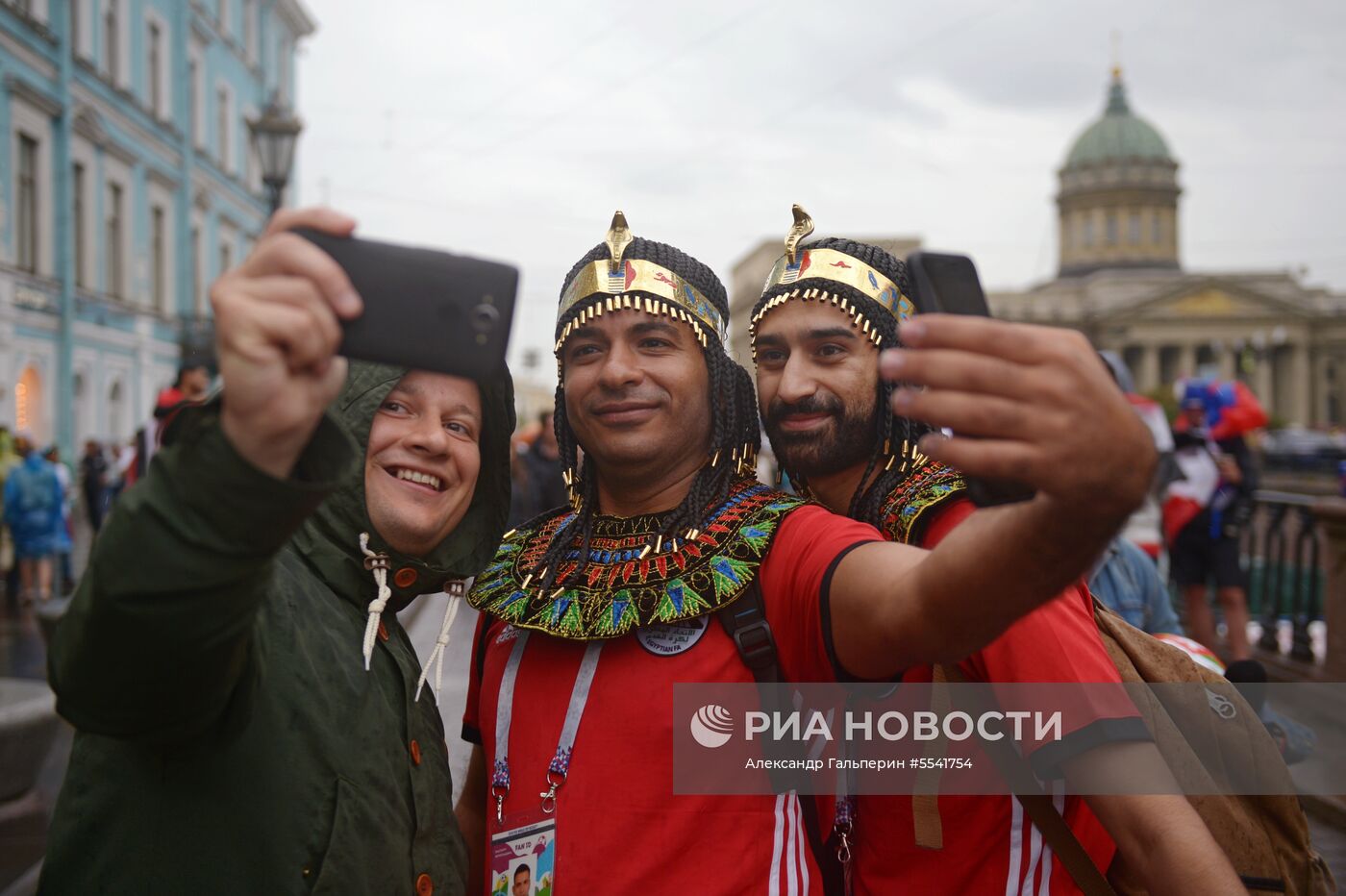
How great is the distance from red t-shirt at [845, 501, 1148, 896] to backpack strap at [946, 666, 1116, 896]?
0.09 feet

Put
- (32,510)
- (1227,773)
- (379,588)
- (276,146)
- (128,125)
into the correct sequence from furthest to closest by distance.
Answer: (128,125) → (32,510) → (276,146) → (1227,773) → (379,588)

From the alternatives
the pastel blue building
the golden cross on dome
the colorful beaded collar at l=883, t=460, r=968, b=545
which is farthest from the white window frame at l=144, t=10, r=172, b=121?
the colorful beaded collar at l=883, t=460, r=968, b=545

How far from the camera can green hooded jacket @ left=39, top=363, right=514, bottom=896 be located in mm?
1102

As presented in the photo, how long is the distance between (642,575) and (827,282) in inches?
32.0

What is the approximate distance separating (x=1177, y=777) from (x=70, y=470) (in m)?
22.6

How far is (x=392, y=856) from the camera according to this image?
1.66 m

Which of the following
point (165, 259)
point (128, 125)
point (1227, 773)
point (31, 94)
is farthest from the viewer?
point (165, 259)

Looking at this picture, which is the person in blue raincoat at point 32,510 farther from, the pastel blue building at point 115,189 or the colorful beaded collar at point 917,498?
the colorful beaded collar at point 917,498

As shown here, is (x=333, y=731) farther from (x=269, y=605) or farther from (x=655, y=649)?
(x=655, y=649)

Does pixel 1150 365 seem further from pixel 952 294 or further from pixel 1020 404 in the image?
pixel 1020 404

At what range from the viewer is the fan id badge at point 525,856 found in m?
1.90

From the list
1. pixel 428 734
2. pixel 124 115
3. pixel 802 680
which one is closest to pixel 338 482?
pixel 428 734

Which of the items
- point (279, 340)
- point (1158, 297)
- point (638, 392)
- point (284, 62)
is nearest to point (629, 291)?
point (638, 392)

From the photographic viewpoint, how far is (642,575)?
82.0 inches
